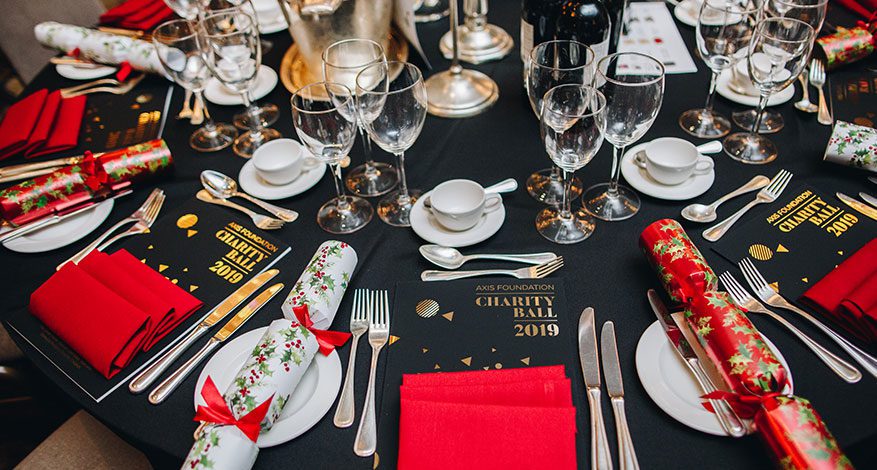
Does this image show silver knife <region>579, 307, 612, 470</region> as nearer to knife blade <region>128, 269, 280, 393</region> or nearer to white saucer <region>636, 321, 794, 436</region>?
white saucer <region>636, 321, 794, 436</region>

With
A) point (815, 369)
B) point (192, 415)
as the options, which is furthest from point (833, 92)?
point (192, 415)

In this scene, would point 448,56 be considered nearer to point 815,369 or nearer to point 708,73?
point 708,73

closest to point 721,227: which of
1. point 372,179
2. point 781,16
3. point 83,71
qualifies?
point 781,16

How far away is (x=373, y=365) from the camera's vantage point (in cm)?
83

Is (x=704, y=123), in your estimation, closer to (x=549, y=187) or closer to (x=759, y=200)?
(x=759, y=200)

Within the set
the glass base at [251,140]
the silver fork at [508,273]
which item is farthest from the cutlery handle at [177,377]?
the glass base at [251,140]

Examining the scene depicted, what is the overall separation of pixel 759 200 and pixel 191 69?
1.15 m

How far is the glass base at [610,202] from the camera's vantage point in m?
1.05

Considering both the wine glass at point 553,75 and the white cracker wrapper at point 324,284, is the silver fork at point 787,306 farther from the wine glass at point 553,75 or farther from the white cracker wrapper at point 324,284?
the white cracker wrapper at point 324,284

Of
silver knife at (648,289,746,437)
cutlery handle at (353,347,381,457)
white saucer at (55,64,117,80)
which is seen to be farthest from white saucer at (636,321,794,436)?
white saucer at (55,64,117,80)

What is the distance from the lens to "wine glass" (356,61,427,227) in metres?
0.98

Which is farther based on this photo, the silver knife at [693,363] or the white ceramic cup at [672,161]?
the white ceramic cup at [672,161]

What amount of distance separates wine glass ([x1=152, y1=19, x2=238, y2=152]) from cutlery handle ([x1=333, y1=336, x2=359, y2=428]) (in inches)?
27.1

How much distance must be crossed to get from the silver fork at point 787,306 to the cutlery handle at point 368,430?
1.89 ft
